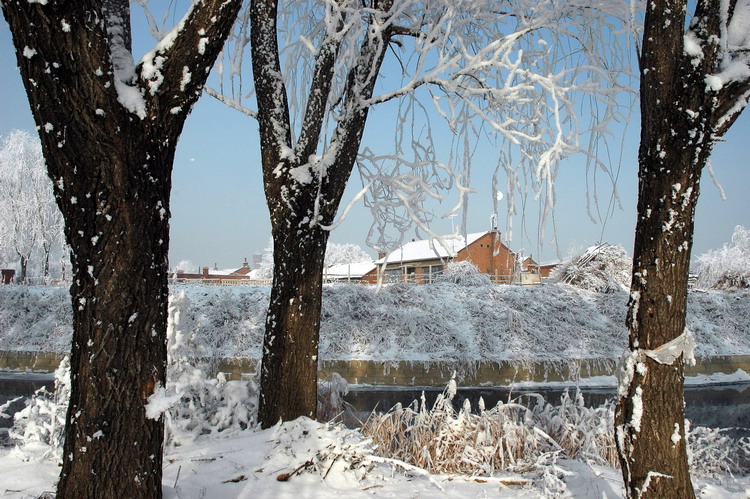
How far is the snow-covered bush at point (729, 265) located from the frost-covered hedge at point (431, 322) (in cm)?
354

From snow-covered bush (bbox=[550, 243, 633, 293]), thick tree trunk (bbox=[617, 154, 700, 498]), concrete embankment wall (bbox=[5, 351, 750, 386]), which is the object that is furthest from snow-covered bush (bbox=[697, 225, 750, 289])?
thick tree trunk (bbox=[617, 154, 700, 498])

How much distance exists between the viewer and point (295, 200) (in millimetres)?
3695

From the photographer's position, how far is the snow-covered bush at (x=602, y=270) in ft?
47.3

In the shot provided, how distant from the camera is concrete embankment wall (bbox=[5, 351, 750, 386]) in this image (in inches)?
425

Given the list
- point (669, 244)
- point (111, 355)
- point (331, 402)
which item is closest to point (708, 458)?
point (669, 244)

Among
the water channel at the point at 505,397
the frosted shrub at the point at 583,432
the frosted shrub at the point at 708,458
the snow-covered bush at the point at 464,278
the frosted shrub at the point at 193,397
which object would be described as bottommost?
the water channel at the point at 505,397

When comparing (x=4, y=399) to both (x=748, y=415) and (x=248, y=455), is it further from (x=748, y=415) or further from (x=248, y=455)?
(x=748, y=415)

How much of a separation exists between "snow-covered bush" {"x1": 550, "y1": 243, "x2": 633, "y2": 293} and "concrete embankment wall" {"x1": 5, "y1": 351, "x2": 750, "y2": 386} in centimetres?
326

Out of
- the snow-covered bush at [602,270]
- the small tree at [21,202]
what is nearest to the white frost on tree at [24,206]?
the small tree at [21,202]

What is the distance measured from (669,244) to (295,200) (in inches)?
95.9

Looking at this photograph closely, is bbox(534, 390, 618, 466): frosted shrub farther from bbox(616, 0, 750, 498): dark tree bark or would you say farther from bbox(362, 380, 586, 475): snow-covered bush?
bbox(616, 0, 750, 498): dark tree bark

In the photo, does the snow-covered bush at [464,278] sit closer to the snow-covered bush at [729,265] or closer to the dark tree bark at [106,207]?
the snow-covered bush at [729,265]

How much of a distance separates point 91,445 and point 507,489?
7.67 feet

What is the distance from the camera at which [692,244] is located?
239cm
